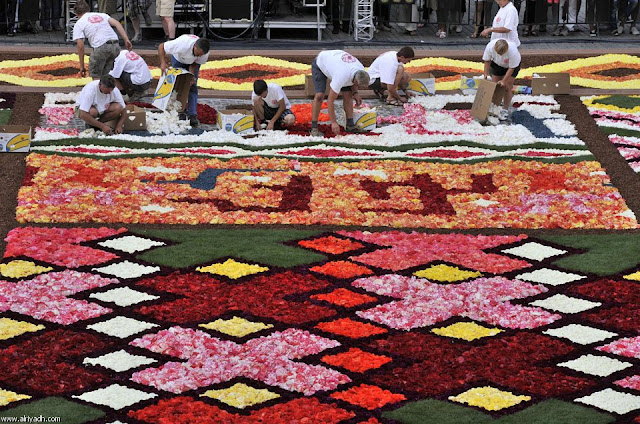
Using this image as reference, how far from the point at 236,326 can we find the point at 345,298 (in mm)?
1033

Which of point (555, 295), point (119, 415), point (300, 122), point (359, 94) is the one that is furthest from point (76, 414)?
point (359, 94)

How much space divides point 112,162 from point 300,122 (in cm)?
306

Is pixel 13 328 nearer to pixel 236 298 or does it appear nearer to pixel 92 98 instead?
pixel 236 298

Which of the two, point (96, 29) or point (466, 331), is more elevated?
point (96, 29)

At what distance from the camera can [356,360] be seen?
328 inches

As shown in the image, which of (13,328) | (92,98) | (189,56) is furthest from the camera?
(189,56)

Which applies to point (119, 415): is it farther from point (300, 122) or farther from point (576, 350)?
point (300, 122)

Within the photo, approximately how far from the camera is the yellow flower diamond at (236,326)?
8758 mm

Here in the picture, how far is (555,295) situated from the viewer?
31.4 ft

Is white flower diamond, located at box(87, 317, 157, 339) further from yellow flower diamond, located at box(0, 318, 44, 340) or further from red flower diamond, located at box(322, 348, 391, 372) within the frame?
red flower diamond, located at box(322, 348, 391, 372)

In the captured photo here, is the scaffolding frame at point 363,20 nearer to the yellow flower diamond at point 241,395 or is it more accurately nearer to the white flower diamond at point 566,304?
the white flower diamond at point 566,304

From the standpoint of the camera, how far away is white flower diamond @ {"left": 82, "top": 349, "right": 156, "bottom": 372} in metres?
8.13

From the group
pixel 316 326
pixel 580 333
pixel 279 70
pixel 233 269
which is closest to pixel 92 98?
pixel 233 269

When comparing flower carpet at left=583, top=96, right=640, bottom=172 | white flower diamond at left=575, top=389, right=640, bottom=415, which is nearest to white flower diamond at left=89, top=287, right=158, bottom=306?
white flower diamond at left=575, top=389, right=640, bottom=415
